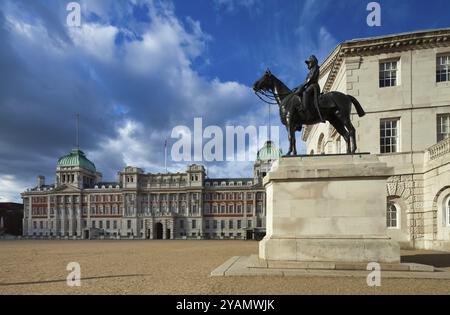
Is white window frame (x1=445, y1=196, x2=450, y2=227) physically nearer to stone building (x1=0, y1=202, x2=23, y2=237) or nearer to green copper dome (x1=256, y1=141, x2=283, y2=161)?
green copper dome (x1=256, y1=141, x2=283, y2=161)

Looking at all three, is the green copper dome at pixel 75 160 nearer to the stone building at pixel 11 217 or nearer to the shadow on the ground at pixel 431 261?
the stone building at pixel 11 217

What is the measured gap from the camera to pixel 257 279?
9.07 meters

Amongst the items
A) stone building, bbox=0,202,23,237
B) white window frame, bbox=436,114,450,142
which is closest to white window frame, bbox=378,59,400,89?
white window frame, bbox=436,114,450,142

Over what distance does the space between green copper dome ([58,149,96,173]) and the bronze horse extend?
11004 cm

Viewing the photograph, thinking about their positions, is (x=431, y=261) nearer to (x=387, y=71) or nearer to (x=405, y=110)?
(x=405, y=110)

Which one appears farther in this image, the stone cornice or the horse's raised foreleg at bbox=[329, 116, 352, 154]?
the stone cornice

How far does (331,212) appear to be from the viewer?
11.0m

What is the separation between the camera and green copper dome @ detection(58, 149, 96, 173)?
11306 cm

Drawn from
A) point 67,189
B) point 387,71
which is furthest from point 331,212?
point 67,189

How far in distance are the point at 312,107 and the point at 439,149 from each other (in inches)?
500

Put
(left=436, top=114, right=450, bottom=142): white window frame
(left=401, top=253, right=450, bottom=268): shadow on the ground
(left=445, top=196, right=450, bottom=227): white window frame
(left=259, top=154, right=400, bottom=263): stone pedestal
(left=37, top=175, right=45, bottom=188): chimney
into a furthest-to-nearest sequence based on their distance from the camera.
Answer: (left=37, top=175, right=45, bottom=188): chimney < (left=436, top=114, right=450, bottom=142): white window frame < (left=445, top=196, right=450, bottom=227): white window frame < (left=401, top=253, right=450, bottom=268): shadow on the ground < (left=259, top=154, right=400, bottom=263): stone pedestal
